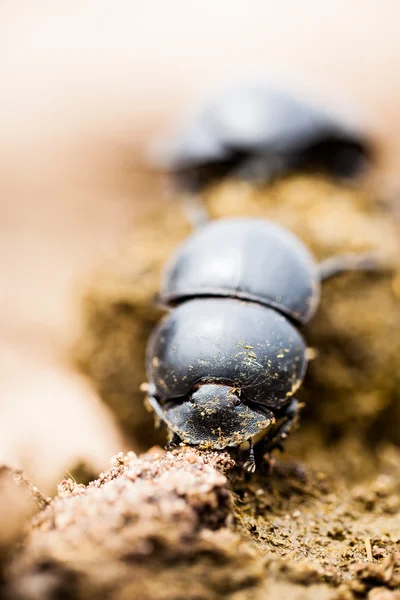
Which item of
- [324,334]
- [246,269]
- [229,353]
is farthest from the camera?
[324,334]

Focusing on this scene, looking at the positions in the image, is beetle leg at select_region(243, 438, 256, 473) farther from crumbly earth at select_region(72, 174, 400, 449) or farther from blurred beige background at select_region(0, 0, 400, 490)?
blurred beige background at select_region(0, 0, 400, 490)

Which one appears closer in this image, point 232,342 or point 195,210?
point 232,342

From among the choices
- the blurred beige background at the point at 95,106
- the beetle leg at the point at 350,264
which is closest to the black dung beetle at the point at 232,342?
the beetle leg at the point at 350,264

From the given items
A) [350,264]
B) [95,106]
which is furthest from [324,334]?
[95,106]

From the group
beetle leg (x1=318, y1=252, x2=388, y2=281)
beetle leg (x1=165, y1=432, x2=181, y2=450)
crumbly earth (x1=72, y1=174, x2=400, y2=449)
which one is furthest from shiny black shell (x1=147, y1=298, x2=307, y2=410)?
beetle leg (x1=318, y1=252, x2=388, y2=281)

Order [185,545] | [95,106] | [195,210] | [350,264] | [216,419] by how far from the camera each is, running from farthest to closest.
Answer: [95,106] < [195,210] < [350,264] < [216,419] < [185,545]

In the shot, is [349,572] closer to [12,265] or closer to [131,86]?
[12,265]

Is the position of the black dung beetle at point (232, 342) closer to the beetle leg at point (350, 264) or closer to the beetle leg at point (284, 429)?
the beetle leg at point (284, 429)

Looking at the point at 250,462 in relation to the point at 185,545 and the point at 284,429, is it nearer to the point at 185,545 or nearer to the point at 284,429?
the point at 284,429
